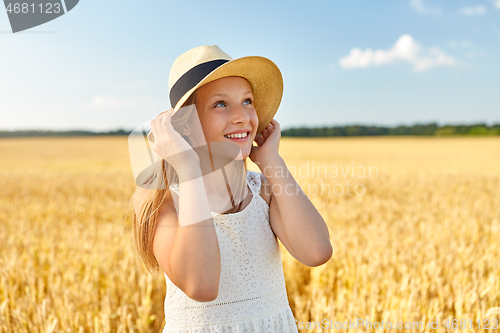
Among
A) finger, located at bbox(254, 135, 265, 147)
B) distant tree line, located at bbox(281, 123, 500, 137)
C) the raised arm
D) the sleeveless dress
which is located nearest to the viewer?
the raised arm

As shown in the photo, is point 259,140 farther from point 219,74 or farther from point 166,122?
point 166,122

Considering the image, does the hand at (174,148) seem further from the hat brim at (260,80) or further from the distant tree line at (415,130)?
the distant tree line at (415,130)

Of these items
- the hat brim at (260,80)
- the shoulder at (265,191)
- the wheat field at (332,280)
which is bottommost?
the wheat field at (332,280)

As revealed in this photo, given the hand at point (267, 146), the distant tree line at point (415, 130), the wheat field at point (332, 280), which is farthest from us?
the distant tree line at point (415, 130)

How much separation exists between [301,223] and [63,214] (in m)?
5.83

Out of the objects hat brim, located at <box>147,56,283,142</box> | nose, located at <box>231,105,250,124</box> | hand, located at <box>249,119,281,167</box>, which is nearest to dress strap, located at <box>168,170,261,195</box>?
hand, located at <box>249,119,281,167</box>

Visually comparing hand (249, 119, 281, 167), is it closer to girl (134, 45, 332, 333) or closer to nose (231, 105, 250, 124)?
girl (134, 45, 332, 333)

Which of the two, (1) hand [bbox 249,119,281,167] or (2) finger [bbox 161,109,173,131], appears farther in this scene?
(1) hand [bbox 249,119,281,167]

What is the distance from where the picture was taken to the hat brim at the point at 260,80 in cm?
151

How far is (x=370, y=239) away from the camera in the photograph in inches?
153

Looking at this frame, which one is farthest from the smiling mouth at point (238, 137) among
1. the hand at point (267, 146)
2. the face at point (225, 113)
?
the hand at point (267, 146)

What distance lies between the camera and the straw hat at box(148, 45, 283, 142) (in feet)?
5.04

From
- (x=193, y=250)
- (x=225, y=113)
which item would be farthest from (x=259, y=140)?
(x=193, y=250)

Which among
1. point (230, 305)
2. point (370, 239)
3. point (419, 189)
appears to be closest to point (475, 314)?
point (370, 239)
